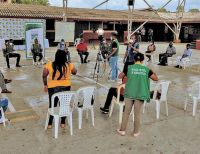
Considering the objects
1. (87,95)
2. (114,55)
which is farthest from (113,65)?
(87,95)

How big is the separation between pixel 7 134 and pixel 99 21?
2402cm

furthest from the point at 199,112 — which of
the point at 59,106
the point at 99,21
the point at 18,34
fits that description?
the point at 99,21

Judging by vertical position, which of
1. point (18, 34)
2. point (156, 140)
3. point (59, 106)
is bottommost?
point (156, 140)

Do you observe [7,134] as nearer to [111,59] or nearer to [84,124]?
[84,124]

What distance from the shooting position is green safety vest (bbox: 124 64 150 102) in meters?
5.38

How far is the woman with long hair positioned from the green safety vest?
1.22 metres

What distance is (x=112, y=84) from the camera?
→ 34.1 feet

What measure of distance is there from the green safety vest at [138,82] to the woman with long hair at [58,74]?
4.00ft

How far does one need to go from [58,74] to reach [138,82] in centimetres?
154

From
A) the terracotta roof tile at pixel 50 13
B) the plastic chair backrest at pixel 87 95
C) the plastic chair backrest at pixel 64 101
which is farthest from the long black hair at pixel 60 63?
the terracotta roof tile at pixel 50 13

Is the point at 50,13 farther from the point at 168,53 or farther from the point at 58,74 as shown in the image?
the point at 58,74

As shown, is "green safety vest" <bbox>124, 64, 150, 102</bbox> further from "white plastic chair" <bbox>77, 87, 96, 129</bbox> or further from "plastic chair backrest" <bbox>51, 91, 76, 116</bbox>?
"plastic chair backrest" <bbox>51, 91, 76, 116</bbox>

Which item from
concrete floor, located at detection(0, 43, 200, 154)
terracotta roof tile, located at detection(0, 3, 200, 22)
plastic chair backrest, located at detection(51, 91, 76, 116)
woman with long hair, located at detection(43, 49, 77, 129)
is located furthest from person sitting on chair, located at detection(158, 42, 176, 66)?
terracotta roof tile, located at detection(0, 3, 200, 22)

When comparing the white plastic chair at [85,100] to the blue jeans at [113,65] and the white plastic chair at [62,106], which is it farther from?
the blue jeans at [113,65]
